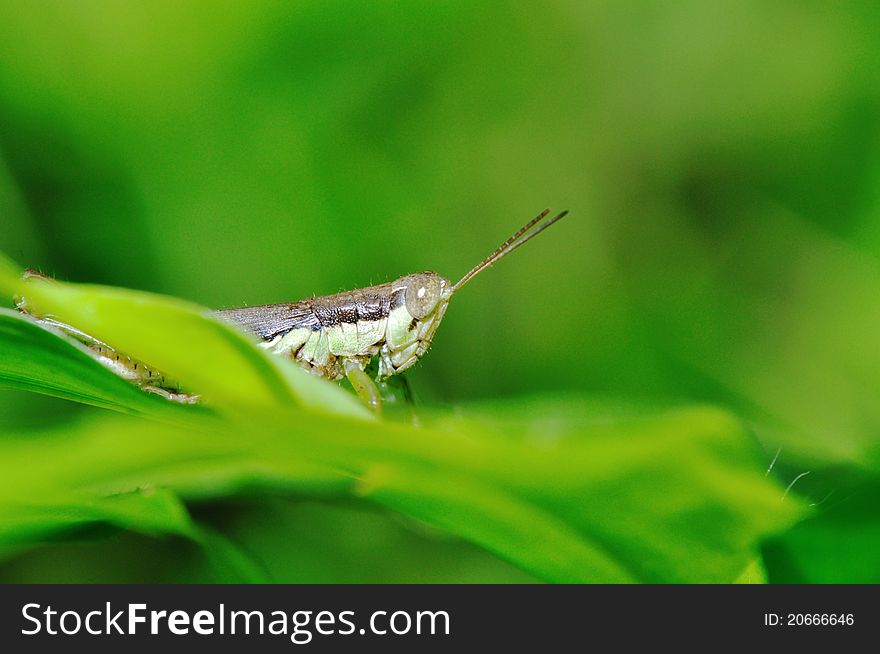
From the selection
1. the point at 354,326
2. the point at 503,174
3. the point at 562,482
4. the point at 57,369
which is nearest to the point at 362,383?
the point at 354,326

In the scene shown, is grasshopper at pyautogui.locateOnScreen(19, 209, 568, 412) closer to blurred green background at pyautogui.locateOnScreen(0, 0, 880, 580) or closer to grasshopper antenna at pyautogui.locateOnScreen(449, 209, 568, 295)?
grasshopper antenna at pyautogui.locateOnScreen(449, 209, 568, 295)

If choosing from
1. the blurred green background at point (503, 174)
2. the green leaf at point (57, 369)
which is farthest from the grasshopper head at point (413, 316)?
the green leaf at point (57, 369)

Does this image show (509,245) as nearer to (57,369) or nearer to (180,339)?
(57,369)

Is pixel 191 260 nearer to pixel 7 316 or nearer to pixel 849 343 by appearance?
pixel 7 316

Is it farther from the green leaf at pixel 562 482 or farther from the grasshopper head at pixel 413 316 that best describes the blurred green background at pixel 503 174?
the green leaf at pixel 562 482

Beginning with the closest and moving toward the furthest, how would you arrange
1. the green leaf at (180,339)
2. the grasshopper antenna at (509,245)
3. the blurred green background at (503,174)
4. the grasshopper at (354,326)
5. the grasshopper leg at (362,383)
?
the green leaf at (180,339) < the grasshopper antenna at (509,245) < the grasshopper leg at (362,383) < the grasshopper at (354,326) < the blurred green background at (503,174)

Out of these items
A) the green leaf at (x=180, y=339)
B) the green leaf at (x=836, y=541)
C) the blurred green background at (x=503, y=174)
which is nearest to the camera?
the green leaf at (x=180, y=339)
